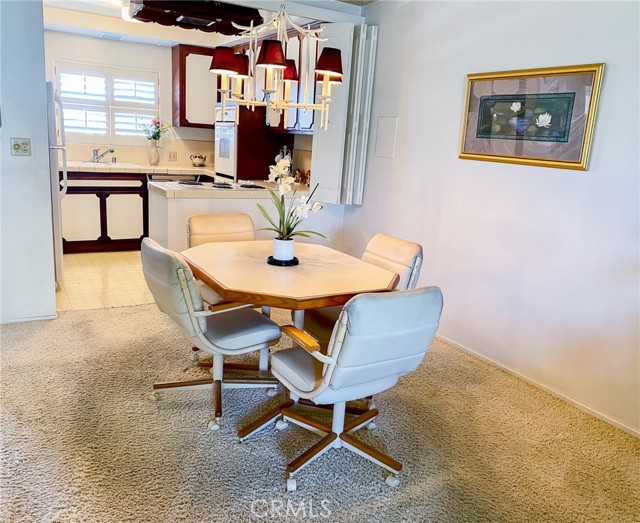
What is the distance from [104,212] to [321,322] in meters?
3.63

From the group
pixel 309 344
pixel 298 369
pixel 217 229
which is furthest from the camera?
pixel 217 229

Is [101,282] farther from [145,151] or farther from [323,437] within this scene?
[323,437]

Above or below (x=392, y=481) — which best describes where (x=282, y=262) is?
above

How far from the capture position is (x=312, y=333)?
2750mm

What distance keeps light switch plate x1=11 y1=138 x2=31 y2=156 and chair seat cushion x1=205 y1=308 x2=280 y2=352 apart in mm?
1776

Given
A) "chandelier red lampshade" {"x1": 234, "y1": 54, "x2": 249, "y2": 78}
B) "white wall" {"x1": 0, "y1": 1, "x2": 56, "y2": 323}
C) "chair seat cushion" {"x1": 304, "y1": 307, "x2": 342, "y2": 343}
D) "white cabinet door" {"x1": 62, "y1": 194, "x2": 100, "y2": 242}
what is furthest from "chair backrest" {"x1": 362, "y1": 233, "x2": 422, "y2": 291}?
"white cabinet door" {"x1": 62, "y1": 194, "x2": 100, "y2": 242}

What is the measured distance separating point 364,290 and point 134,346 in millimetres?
1726

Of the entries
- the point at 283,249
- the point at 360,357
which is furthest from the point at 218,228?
the point at 360,357

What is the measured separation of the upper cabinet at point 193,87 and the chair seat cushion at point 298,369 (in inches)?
180

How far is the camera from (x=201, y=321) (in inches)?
91.7

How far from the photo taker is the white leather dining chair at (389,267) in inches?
110

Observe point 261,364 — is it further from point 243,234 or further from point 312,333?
point 243,234

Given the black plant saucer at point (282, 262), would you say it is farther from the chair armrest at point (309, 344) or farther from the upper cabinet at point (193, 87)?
the upper cabinet at point (193, 87)

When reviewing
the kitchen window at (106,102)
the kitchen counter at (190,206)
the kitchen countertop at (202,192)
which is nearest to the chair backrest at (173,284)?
the kitchen counter at (190,206)
